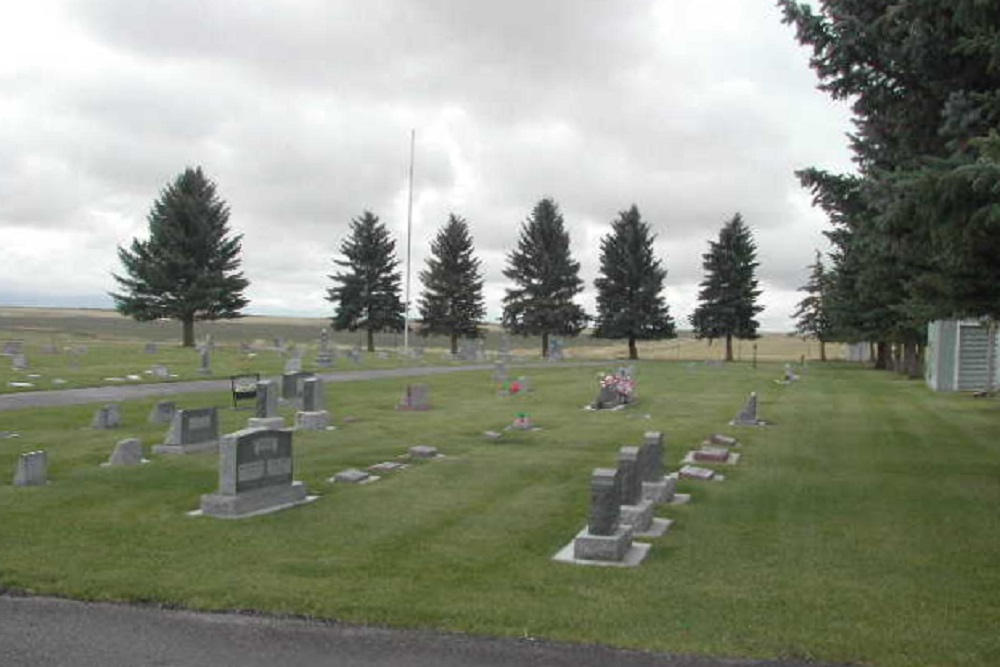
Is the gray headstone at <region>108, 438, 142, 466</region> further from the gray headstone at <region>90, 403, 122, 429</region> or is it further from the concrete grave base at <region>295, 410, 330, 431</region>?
the concrete grave base at <region>295, 410, 330, 431</region>

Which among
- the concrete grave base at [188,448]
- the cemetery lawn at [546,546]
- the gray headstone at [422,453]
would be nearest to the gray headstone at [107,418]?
the cemetery lawn at [546,546]

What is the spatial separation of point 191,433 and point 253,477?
207 inches

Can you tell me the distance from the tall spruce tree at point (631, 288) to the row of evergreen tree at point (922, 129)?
51.4 metres

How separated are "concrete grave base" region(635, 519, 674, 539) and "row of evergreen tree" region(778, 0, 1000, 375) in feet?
13.1

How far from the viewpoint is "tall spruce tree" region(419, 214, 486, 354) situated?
222 ft

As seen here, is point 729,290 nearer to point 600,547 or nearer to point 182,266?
point 182,266

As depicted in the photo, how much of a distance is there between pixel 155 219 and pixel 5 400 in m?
36.7

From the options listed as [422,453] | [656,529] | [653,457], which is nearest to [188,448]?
[422,453]

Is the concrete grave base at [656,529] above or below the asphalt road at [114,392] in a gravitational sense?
below

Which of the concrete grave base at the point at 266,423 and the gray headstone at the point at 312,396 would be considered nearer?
the concrete grave base at the point at 266,423

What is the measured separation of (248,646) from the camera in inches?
240

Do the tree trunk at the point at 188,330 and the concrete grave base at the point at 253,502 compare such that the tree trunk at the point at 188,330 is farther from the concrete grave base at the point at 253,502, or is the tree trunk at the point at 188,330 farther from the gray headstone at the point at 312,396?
the concrete grave base at the point at 253,502

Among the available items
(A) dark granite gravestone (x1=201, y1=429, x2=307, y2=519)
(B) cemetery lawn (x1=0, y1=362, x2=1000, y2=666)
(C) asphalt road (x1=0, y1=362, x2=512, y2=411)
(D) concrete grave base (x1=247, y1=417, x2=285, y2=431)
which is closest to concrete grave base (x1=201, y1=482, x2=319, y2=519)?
(A) dark granite gravestone (x1=201, y1=429, x2=307, y2=519)

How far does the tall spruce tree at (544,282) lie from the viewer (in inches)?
2744
